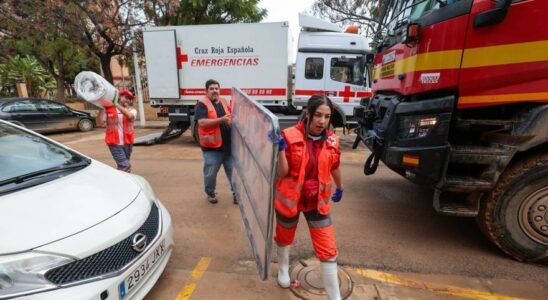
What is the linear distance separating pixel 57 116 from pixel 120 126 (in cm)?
861

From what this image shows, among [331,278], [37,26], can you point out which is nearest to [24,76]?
[37,26]

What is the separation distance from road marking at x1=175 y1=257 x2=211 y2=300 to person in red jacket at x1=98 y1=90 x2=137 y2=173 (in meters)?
2.03

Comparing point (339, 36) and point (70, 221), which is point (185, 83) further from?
point (70, 221)

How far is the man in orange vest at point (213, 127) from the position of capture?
141 inches

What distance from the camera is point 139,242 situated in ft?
6.59

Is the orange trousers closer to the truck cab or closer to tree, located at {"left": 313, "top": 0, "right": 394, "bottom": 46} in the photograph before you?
the truck cab

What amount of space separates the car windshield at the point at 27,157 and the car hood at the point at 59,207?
0.19m

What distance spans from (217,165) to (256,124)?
1735mm

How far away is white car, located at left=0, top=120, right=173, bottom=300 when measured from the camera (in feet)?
5.23

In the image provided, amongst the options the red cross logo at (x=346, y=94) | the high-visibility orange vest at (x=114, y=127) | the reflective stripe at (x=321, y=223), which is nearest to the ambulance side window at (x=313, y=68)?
the red cross logo at (x=346, y=94)

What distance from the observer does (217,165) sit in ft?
12.6

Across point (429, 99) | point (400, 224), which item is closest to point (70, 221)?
point (429, 99)

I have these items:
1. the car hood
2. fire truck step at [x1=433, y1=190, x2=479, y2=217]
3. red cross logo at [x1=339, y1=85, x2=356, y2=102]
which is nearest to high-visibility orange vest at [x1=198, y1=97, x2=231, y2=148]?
the car hood

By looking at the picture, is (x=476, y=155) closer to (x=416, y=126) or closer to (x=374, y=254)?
(x=416, y=126)
